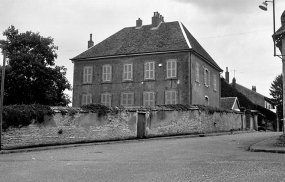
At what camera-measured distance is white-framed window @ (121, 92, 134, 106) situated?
107ft

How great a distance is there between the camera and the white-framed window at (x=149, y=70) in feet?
105

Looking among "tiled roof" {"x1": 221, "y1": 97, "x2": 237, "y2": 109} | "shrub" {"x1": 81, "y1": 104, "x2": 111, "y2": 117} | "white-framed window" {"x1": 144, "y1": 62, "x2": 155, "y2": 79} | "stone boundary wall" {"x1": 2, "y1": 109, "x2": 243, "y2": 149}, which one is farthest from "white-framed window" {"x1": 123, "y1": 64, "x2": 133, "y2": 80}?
"tiled roof" {"x1": 221, "y1": 97, "x2": 237, "y2": 109}

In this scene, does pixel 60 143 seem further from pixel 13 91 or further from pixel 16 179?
pixel 13 91

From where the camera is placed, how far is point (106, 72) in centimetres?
3384

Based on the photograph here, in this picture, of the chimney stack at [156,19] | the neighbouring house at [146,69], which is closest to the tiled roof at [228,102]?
the neighbouring house at [146,69]

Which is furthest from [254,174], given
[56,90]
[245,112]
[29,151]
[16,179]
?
[245,112]

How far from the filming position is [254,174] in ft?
26.2

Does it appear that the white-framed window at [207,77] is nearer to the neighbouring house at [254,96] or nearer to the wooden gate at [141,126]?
the wooden gate at [141,126]

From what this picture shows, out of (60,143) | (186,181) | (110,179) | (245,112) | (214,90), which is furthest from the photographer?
(245,112)

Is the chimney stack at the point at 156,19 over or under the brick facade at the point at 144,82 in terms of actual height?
over

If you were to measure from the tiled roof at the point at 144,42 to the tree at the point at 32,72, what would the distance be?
2.81m

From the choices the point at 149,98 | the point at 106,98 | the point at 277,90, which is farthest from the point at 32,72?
the point at 277,90

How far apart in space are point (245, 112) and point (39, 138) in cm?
2697

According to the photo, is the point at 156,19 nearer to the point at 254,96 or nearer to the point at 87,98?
the point at 87,98
